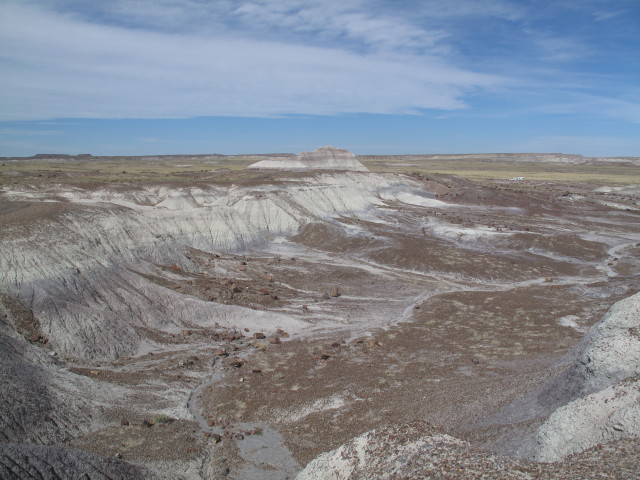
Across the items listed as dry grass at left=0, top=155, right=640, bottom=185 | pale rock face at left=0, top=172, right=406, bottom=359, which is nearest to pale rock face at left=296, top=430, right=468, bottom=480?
pale rock face at left=0, top=172, right=406, bottom=359

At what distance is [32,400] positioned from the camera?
1588 cm

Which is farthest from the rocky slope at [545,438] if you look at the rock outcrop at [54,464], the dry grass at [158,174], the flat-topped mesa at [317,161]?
the flat-topped mesa at [317,161]

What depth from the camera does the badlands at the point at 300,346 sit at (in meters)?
12.2

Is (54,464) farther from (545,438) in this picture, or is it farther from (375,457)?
(545,438)

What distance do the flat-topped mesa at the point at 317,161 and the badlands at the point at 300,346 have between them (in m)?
64.5

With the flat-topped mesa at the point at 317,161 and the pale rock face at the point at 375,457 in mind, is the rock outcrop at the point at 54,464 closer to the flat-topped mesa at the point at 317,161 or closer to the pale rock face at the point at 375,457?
the pale rock face at the point at 375,457

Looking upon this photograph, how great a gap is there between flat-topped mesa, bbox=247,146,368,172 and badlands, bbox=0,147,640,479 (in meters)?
64.5

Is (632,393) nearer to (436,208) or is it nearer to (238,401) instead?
(238,401)

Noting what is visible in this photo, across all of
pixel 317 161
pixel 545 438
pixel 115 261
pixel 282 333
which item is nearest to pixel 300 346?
pixel 282 333

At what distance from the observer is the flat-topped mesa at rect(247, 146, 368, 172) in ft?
389

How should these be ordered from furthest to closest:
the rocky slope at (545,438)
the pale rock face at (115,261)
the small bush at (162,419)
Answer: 1. the pale rock face at (115,261)
2. the small bush at (162,419)
3. the rocky slope at (545,438)

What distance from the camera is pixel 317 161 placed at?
122m

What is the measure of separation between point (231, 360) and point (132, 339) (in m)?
5.72

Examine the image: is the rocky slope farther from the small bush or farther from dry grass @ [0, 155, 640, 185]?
dry grass @ [0, 155, 640, 185]
